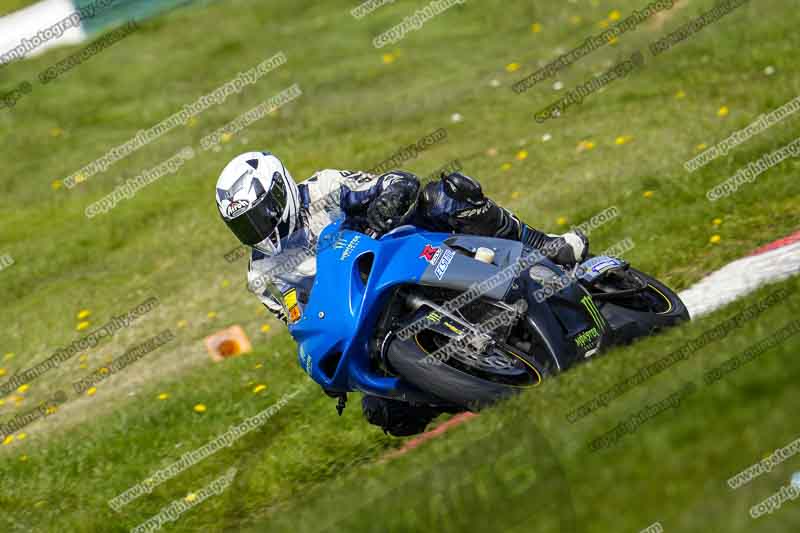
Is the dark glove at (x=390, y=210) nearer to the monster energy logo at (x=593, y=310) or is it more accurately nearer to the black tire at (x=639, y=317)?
the monster energy logo at (x=593, y=310)

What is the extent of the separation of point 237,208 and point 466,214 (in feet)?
5.50

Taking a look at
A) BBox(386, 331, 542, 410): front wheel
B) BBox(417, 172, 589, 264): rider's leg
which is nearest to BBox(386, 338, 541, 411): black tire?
BBox(386, 331, 542, 410): front wheel

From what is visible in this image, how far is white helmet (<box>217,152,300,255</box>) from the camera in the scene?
796 centimetres

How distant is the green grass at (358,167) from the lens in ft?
17.1

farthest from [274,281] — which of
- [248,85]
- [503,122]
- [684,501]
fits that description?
[248,85]

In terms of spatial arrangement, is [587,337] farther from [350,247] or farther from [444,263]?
[350,247]

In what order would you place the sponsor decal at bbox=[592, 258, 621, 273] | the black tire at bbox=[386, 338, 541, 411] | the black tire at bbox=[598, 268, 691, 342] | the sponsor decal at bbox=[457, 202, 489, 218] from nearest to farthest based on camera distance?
the black tire at bbox=[386, 338, 541, 411], the sponsor decal at bbox=[457, 202, 489, 218], the black tire at bbox=[598, 268, 691, 342], the sponsor decal at bbox=[592, 258, 621, 273]

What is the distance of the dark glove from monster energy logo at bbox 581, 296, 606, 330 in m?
1.45

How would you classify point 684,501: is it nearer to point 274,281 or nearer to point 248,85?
point 274,281

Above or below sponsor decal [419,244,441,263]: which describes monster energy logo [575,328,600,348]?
below

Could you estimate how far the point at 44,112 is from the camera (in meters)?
25.7

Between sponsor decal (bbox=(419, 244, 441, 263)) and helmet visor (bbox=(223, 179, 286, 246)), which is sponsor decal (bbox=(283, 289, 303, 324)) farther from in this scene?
sponsor decal (bbox=(419, 244, 441, 263))

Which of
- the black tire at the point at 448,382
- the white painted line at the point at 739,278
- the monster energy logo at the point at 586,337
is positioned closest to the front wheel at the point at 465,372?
the black tire at the point at 448,382

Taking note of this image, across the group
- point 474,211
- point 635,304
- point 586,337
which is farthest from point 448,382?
point 635,304
